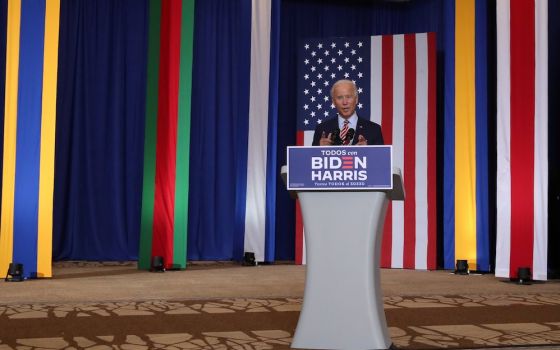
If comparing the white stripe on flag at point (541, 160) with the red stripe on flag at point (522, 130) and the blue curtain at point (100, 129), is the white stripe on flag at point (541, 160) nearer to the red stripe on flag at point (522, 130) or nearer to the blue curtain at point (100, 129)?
the red stripe on flag at point (522, 130)

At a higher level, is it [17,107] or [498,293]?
[17,107]

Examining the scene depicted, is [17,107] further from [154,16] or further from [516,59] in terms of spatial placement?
[516,59]

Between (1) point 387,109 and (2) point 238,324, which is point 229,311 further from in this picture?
(1) point 387,109

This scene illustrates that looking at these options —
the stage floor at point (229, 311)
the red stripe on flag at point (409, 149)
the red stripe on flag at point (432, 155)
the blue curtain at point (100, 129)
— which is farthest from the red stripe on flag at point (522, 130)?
the blue curtain at point (100, 129)

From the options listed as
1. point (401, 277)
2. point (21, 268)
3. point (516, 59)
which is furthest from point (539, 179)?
point (21, 268)

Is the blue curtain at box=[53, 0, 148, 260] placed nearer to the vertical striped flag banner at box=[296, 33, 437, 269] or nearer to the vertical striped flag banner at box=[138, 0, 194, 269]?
the vertical striped flag banner at box=[138, 0, 194, 269]

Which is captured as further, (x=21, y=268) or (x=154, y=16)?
(x=154, y=16)

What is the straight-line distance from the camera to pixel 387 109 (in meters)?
6.68

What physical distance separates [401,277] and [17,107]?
11.2 ft

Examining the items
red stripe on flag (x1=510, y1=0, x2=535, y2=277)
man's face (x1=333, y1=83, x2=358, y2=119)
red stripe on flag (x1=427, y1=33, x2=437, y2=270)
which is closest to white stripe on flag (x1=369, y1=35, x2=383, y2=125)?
red stripe on flag (x1=427, y1=33, x2=437, y2=270)

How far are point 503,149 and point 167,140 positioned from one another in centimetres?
305

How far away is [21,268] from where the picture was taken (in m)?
4.86

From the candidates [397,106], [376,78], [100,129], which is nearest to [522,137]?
[397,106]

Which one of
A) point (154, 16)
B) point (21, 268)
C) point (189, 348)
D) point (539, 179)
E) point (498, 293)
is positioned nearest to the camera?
point (189, 348)
